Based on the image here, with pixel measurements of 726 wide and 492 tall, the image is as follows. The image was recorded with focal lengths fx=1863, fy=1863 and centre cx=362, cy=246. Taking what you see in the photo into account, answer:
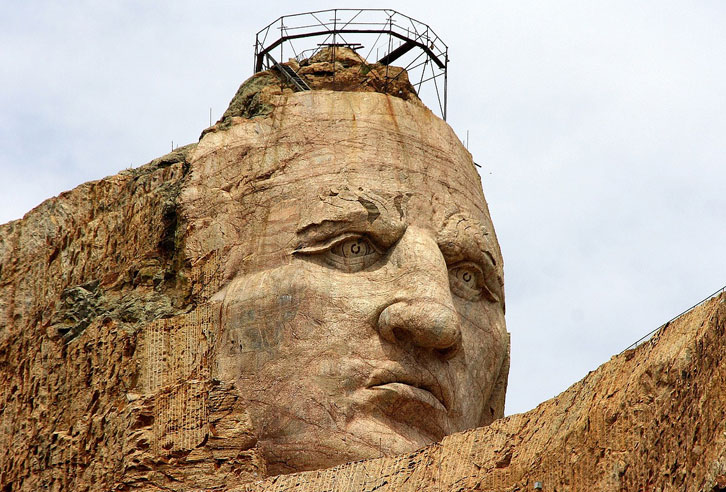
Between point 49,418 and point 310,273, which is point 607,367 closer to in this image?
point 310,273

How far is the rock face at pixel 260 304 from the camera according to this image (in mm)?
18734

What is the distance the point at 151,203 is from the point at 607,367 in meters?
7.13

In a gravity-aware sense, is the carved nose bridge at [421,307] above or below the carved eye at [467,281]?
below

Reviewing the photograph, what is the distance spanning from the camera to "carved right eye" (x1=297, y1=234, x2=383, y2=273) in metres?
19.6

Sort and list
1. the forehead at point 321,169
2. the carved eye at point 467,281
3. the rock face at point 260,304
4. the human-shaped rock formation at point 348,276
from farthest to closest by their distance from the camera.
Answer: the carved eye at point 467,281 < the forehead at point 321,169 < the human-shaped rock formation at point 348,276 < the rock face at point 260,304

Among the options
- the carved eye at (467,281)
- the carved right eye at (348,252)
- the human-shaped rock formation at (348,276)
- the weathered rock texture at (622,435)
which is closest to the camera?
the weathered rock texture at (622,435)

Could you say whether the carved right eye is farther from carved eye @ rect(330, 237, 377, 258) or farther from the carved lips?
the carved lips

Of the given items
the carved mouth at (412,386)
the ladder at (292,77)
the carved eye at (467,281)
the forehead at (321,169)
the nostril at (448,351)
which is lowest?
the carved mouth at (412,386)

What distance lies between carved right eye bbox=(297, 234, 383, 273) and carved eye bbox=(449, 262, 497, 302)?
92cm

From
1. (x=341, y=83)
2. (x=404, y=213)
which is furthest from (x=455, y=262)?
(x=341, y=83)

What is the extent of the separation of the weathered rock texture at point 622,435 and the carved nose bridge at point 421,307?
314 centimetres

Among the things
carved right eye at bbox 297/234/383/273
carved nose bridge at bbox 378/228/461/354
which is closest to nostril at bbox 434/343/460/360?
carved nose bridge at bbox 378/228/461/354

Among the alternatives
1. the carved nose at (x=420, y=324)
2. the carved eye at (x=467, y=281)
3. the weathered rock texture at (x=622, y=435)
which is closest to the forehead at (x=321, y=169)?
the carved eye at (x=467, y=281)

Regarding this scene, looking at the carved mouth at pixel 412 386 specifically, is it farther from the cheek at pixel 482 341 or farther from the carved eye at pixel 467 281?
the carved eye at pixel 467 281
